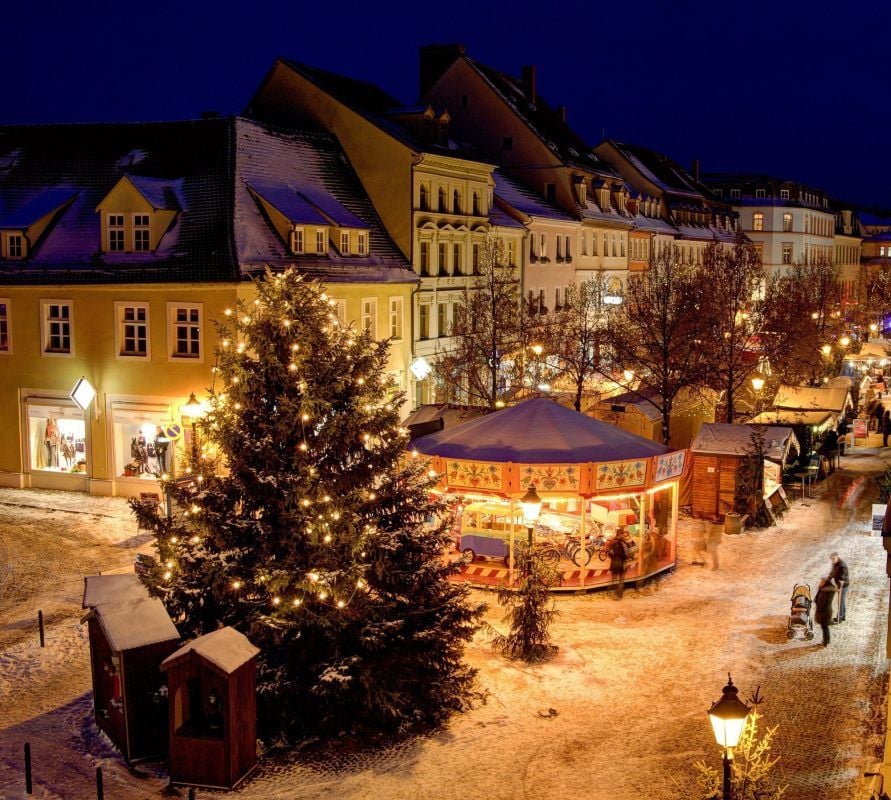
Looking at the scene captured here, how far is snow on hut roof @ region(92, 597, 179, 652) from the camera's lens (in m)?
14.1

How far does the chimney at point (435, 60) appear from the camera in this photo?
169 ft

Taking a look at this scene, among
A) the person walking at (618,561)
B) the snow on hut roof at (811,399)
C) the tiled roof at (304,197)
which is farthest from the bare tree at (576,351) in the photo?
the person walking at (618,561)

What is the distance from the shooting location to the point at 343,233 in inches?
1299

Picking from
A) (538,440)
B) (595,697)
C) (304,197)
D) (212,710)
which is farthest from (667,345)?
(212,710)

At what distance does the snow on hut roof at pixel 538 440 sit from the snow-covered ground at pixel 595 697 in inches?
109

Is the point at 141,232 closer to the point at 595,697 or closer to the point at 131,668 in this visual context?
the point at 131,668

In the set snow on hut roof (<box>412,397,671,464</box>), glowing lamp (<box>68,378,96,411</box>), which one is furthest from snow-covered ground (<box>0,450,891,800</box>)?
glowing lamp (<box>68,378,96,411</box>)

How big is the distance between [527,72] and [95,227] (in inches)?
1368

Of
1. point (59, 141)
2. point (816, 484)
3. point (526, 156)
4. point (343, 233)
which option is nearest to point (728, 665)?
point (816, 484)

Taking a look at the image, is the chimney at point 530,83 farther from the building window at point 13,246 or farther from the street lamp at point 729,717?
the street lamp at point 729,717

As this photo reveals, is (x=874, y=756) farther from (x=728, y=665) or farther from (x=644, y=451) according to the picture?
(x=644, y=451)

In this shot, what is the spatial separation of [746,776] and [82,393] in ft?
71.3

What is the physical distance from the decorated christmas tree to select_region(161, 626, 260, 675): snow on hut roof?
934mm

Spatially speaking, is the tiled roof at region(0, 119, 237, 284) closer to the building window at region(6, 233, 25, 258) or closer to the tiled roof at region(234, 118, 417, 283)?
the building window at region(6, 233, 25, 258)
